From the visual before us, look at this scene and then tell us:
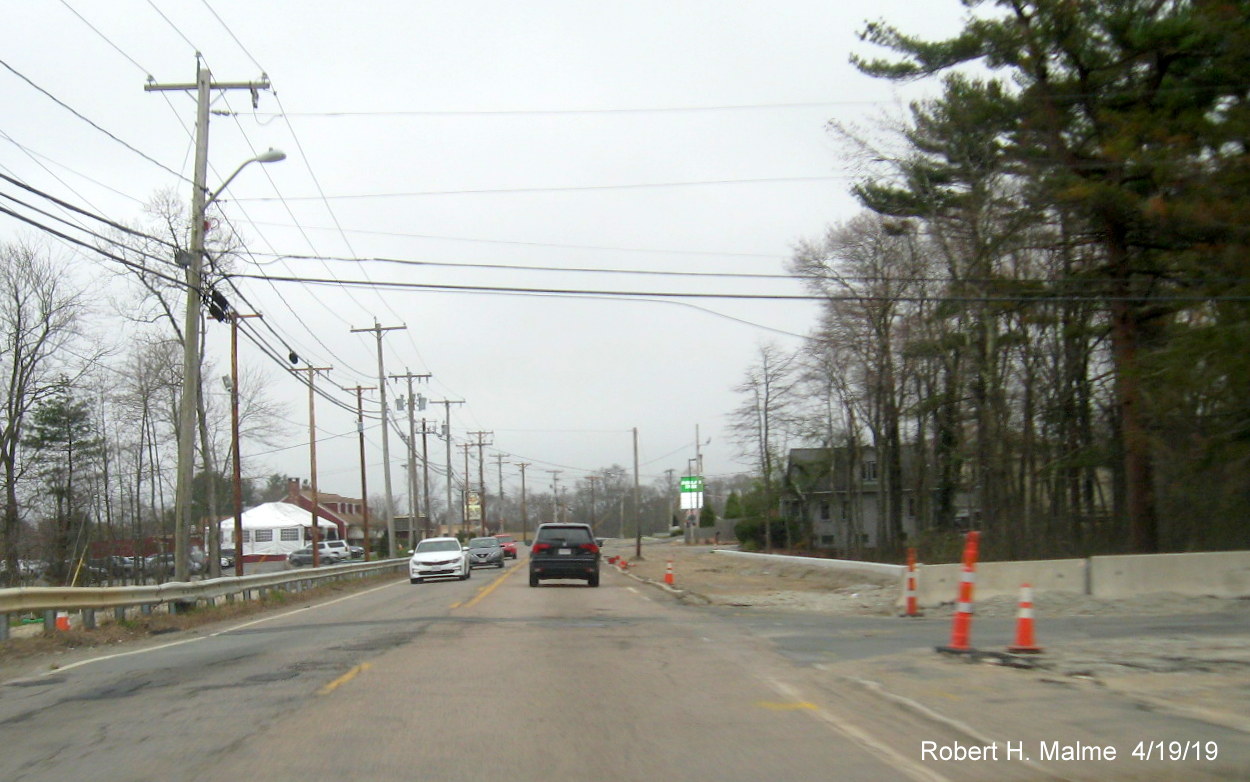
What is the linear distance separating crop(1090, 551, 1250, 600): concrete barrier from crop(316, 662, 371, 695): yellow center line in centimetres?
1436

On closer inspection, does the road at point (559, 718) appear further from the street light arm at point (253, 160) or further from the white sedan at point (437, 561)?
the white sedan at point (437, 561)

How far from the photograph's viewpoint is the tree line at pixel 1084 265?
22.0 metres

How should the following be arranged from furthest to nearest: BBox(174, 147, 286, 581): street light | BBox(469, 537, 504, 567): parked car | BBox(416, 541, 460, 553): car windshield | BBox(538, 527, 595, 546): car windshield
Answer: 1. BBox(469, 537, 504, 567): parked car
2. BBox(416, 541, 460, 553): car windshield
3. BBox(538, 527, 595, 546): car windshield
4. BBox(174, 147, 286, 581): street light

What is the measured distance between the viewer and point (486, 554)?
47.9 meters

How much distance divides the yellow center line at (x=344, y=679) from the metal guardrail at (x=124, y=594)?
6.37m

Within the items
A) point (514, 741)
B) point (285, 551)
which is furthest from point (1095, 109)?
point (285, 551)

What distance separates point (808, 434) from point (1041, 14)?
117 ft

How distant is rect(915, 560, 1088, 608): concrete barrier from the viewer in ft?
65.5

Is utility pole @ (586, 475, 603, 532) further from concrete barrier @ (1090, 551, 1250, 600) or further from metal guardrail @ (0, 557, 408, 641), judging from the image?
concrete barrier @ (1090, 551, 1250, 600)

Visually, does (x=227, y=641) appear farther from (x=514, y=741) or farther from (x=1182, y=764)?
(x=1182, y=764)

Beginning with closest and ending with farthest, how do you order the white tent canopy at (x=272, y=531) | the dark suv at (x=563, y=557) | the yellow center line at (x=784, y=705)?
the yellow center line at (x=784, y=705) < the dark suv at (x=563, y=557) < the white tent canopy at (x=272, y=531)

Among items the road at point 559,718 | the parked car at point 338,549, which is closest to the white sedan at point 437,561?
the road at point 559,718

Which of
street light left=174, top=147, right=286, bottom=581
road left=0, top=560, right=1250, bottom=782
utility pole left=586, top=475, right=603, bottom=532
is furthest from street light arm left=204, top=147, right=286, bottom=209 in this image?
utility pole left=586, top=475, right=603, bottom=532

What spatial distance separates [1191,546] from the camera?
99.9 feet
